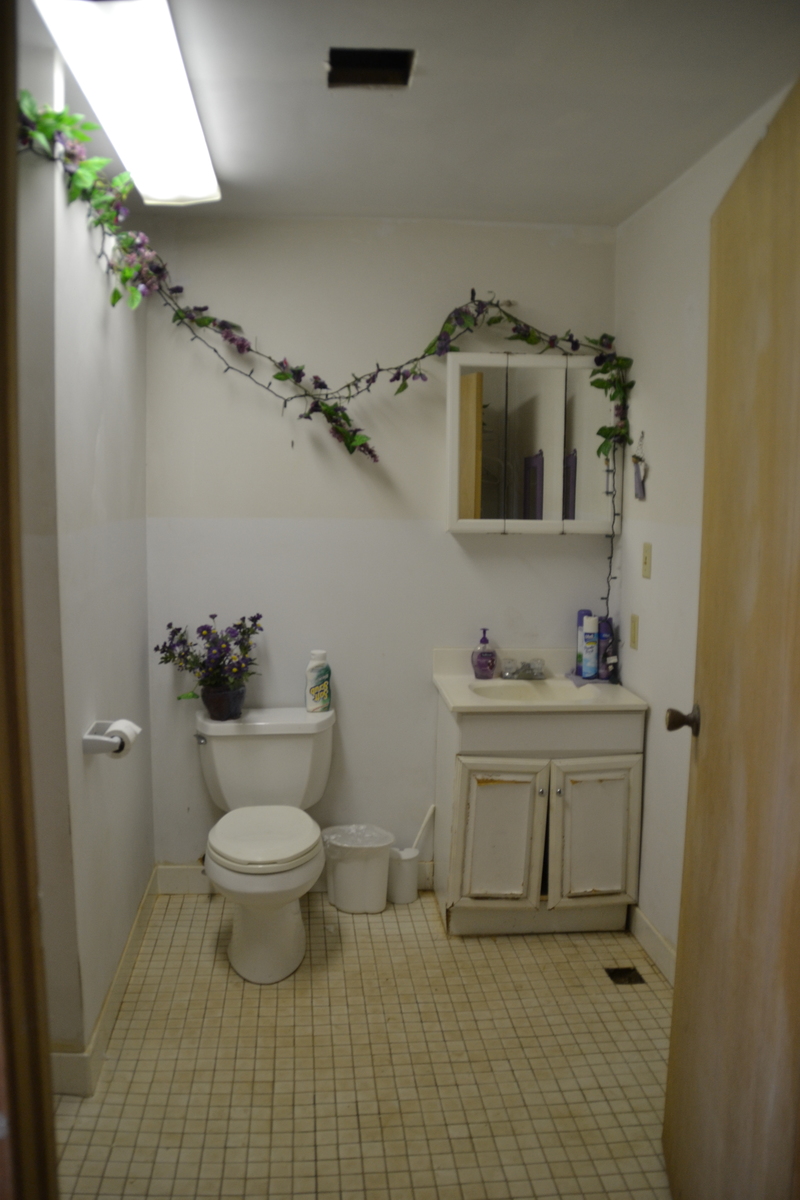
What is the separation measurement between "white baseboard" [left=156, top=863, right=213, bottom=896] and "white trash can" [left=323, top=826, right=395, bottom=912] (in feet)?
1.54

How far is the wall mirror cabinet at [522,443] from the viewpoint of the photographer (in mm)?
2699

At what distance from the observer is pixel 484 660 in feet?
9.16

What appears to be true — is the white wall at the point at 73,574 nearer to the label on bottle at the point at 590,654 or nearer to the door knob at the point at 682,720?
the door knob at the point at 682,720

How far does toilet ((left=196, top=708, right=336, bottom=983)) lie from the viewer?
2229 mm

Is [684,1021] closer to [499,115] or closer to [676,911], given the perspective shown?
Answer: [676,911]

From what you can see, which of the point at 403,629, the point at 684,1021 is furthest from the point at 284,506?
the point at 684,1021

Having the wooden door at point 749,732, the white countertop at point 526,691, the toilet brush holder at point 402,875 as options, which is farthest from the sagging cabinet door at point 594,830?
the wooden door at point 749,732

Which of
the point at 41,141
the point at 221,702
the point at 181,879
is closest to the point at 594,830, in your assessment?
the point at 221,702

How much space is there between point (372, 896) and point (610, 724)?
101cm

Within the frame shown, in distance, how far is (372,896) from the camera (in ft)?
8.98

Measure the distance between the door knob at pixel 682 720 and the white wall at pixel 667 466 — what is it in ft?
2.27

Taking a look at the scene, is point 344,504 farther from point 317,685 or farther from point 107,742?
point 107,742

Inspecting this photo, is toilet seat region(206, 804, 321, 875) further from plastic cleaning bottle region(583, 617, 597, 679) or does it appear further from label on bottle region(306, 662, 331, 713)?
plastic cleaning bottle region(583, 617, 597, 679)

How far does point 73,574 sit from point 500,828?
1.51m
